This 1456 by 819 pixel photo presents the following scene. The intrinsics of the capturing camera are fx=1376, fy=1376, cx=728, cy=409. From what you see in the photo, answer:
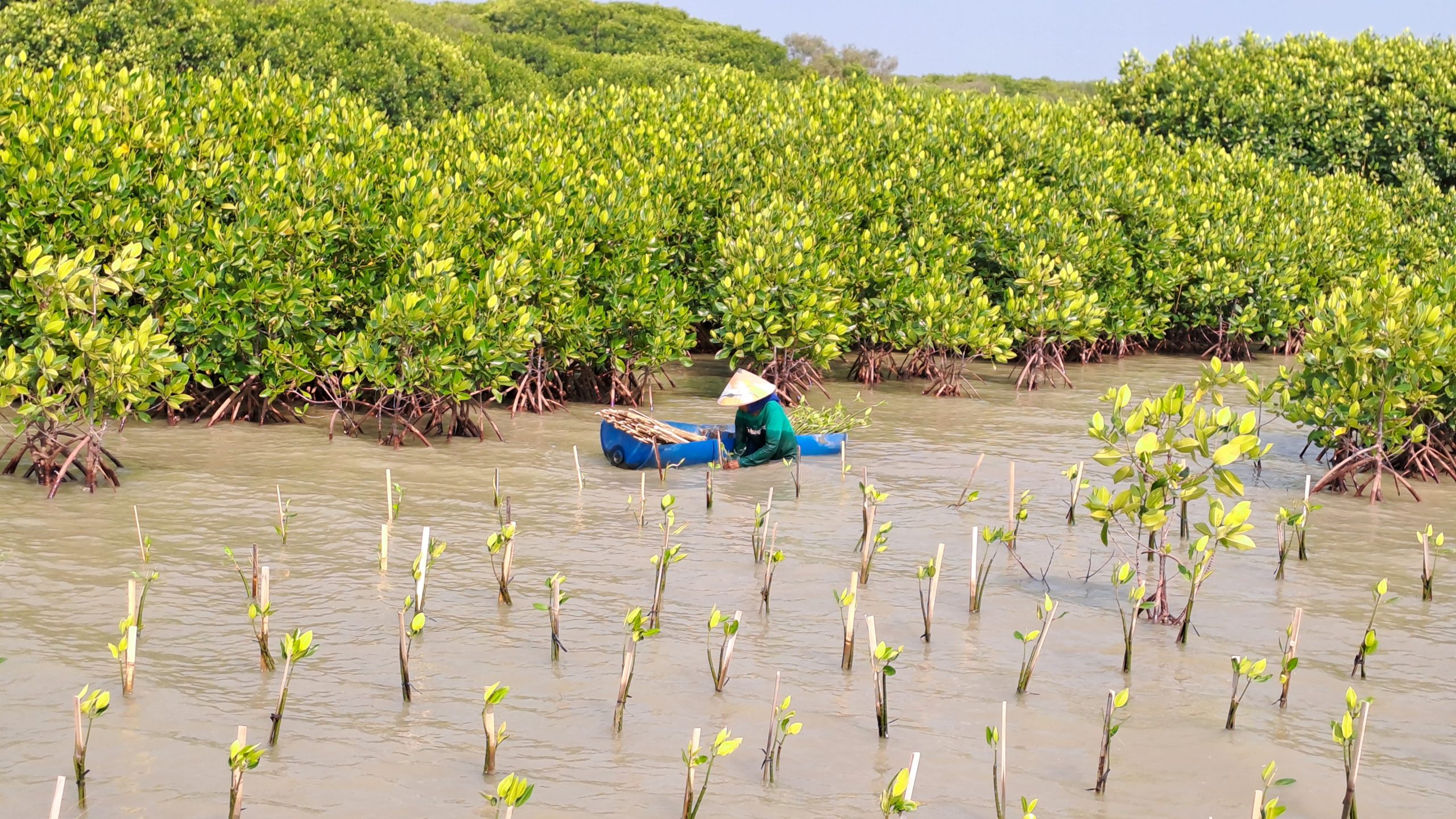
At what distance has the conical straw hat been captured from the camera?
10.5 metres

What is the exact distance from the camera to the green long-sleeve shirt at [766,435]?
35.6 ft

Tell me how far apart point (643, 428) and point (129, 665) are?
539 cm

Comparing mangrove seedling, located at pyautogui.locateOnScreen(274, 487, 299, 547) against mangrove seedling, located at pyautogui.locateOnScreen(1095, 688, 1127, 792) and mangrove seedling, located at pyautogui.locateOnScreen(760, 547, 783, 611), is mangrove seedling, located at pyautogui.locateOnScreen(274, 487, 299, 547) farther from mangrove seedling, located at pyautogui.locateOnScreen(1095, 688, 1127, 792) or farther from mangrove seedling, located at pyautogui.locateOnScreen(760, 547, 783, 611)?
mangrove seedling, located at pyautogui.locateOnScreen(1095, 688, 1127, 792)

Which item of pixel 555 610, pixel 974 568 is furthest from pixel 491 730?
pixel 974 568

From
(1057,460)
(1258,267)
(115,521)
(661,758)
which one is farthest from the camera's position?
(1258,267)

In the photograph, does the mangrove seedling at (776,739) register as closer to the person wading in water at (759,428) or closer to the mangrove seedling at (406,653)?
the mangrove seedling at (406,653)

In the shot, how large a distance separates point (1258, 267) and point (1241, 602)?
438 inches

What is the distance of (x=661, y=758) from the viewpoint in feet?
18.0

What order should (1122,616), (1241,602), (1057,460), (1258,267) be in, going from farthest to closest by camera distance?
1. (1258,267)
2. (1057,460)
3. (1241,602)
4. (1122,616)

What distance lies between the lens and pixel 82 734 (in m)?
4.99

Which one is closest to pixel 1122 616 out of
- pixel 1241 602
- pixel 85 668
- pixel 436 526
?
pixel 1241 602

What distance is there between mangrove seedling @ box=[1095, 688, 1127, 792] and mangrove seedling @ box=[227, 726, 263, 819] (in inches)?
121

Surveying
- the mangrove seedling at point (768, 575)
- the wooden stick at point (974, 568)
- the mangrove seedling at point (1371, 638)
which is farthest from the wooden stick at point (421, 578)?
the mangrove seedling at point (1371, 638)

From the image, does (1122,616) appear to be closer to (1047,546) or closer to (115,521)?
(1047,546)
